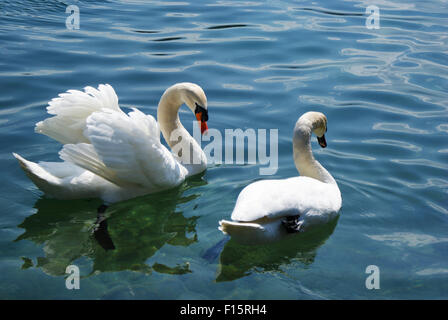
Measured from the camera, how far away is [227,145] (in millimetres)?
7086

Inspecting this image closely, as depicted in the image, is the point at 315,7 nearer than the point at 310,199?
No

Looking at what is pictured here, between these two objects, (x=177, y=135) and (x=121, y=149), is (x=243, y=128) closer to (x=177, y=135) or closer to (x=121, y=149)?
(x=177, y=135)

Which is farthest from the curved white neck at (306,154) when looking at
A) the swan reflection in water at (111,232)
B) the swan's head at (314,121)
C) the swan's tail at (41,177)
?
the swan's tail at (41,177)

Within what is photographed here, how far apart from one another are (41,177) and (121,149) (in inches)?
29.8

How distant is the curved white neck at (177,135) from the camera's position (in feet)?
21.2

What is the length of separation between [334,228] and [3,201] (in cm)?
317

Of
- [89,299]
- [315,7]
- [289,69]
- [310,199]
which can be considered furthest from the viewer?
[315,7]

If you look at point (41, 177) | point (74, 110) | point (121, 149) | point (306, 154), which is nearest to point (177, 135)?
point (74, 110)

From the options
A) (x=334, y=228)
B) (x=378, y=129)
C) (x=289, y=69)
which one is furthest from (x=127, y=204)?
(x=289, y=69)

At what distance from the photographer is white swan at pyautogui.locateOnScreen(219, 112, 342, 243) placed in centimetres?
446

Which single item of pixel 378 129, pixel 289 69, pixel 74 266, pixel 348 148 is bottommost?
pixel 74 266

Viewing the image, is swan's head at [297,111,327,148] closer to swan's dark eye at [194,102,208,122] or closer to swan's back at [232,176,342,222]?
swan's back at [232,176,342,222]

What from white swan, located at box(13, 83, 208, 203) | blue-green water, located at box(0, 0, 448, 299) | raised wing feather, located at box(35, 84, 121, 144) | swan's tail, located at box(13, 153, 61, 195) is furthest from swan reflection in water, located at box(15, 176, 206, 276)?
raised wing feather, located at box(35, 84, 121, 144)
